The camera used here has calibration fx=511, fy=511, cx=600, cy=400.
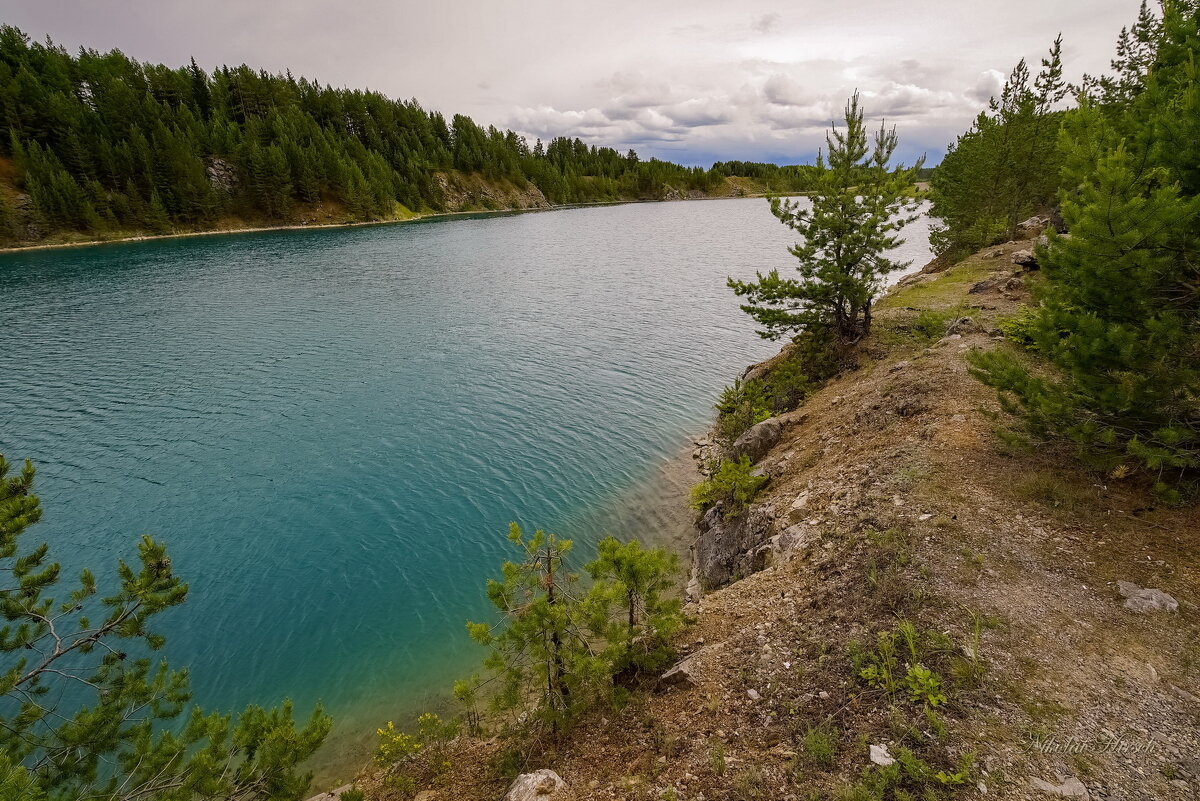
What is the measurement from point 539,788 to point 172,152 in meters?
145

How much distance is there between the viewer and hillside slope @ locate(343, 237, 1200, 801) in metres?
6.89

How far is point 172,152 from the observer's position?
106938 millimetres

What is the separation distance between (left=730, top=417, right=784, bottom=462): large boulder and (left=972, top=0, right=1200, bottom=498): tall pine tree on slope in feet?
33.1

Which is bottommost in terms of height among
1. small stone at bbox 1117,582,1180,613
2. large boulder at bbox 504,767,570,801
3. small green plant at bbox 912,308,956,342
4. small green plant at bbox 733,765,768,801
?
large boulder at bbox 504,767,570,801

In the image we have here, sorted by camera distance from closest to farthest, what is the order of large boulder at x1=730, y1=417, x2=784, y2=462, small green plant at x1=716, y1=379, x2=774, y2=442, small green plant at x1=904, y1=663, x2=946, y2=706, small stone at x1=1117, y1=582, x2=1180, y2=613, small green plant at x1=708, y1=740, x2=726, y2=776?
1. small green plant at x1=904, y1=663, x2=946, y2=706
2. small green plant at x1=708, y1=740, x2=726, y2=776
3. small stone at x1=1117, y1=582, x2=1180, y2=613
4. large boulder at x1=730, y1=417, x2=784, y2=462
5. small green plant at x1=716, y1=379, x2=774, y2=442

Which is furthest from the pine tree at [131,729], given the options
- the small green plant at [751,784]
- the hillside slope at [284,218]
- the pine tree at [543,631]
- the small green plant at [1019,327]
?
the hillside slope at [284,218]

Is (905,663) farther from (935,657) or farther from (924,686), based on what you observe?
(924,686)

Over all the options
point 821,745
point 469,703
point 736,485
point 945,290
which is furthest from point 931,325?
point 469,703

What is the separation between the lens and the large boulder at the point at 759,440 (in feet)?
66.7

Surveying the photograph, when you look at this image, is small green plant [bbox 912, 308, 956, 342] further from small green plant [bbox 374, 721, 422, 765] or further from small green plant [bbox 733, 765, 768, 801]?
small green plant [bbox 374, 721, 422, 765]

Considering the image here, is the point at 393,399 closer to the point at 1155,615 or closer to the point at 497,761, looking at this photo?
the point at 497,761

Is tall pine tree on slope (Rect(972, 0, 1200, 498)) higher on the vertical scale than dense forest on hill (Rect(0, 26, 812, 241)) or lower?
lower

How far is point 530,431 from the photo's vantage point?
1035 inches

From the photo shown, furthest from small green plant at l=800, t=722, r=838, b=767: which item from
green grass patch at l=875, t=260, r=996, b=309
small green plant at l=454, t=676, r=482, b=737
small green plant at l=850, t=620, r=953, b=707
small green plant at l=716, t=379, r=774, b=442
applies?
green grass patch at l=875, t=260, r=996, b=309
